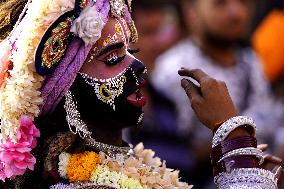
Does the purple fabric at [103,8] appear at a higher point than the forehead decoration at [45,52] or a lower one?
higher

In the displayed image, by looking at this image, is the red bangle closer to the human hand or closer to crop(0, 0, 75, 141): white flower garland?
the human hand

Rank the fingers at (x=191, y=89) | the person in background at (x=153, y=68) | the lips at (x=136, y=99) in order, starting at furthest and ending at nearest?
the person in background at (x=153, y=68)
the fingers at (x=191, y=89)
the lips at (x=136, y=99)

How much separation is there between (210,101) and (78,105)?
0.69 m

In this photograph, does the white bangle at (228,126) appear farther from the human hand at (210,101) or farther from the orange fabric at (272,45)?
the orange fabric at (272,45)

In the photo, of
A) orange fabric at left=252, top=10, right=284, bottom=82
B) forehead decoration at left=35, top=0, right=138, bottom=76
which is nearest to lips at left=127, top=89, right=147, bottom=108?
forehead decoration at left=35, top=0, right=138, bottom=76

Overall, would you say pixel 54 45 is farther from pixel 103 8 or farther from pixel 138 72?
pixel 138 72

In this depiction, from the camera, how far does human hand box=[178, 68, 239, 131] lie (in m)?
4.86

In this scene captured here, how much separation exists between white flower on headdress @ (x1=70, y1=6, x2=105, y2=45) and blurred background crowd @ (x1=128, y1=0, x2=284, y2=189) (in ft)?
8.62

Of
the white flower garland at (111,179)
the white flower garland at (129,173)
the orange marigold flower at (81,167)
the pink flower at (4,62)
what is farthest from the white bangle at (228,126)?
the pink flower at (4,62)

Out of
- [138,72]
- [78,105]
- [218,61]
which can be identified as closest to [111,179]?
[78,105]

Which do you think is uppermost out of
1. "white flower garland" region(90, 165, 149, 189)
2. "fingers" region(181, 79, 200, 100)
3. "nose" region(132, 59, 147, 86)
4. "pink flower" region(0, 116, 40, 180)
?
"fingers" region(181, 79, 200, 100)

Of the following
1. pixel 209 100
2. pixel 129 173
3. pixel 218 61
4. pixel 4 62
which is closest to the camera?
pixel 4 62

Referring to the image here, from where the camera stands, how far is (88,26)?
4629 mm

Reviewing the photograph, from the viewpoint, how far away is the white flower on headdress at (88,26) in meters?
4.64
